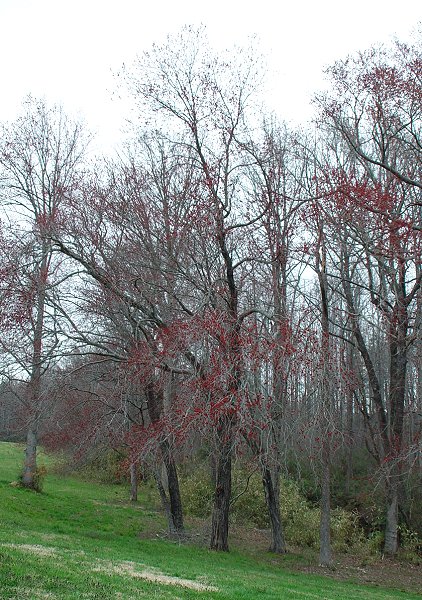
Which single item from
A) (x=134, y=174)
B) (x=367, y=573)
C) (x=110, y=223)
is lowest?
(x=367, y=573)

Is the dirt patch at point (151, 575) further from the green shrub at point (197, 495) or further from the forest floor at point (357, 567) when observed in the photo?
the green shrub at point (197, 495)

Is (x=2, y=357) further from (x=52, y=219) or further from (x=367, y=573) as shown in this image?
(x=367, y=573)

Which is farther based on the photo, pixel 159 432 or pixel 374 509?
pixel 374 509

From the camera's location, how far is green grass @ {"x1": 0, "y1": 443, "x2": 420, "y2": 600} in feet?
20.6

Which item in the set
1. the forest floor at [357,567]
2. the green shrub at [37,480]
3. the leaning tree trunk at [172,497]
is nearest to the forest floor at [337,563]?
the forest floor at [357,567]

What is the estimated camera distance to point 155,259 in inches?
568

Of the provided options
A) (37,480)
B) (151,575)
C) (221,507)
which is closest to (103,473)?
(37,480)

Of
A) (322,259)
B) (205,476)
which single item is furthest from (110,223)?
(205,476)

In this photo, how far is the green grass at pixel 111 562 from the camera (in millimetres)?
6277

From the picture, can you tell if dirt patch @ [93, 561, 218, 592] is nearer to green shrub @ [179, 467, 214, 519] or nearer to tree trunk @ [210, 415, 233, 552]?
tree trunk @ [210, 415, 233, 552]

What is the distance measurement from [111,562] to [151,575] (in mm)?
969

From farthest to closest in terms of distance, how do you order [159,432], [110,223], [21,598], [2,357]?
[110,223]
[2,357]
[159,432]
[21,598]

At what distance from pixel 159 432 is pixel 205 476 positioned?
1318 cm

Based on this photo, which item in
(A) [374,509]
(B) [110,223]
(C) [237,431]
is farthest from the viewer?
(A) [374,509]
